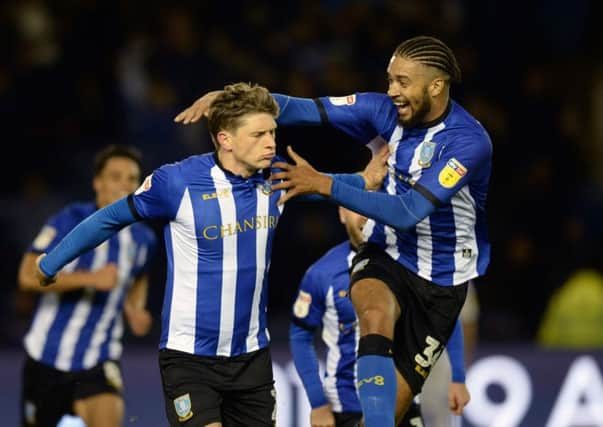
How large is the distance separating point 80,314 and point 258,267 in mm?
1854

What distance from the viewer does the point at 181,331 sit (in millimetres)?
5535

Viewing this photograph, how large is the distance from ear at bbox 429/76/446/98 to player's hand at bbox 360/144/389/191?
326mm

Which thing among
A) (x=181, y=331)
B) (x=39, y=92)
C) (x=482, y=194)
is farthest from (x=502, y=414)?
(x=39, y=92)

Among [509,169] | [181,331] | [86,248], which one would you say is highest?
[509,169]

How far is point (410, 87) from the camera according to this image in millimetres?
5660

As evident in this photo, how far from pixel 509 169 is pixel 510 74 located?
97 centimetres

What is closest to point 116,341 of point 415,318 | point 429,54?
point 415,318

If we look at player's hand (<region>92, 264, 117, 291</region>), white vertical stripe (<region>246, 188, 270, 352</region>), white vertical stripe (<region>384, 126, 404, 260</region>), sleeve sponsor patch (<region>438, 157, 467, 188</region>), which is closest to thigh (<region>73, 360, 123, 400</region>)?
player's hand (<region>92, 264, 117, 291</region>)

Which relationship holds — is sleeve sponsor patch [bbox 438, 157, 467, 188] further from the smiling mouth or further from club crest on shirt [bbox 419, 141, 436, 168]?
the smiling mouth

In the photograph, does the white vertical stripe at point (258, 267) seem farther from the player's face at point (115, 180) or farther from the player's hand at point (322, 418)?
the player's face at point (115, 180)

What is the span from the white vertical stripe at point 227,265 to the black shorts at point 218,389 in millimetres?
83

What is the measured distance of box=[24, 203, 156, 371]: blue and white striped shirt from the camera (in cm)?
711

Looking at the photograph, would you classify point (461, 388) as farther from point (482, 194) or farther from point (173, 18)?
point (173, 18)

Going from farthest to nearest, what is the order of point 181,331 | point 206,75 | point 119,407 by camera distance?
point 206,75 → point 119,407 → point 181,331
